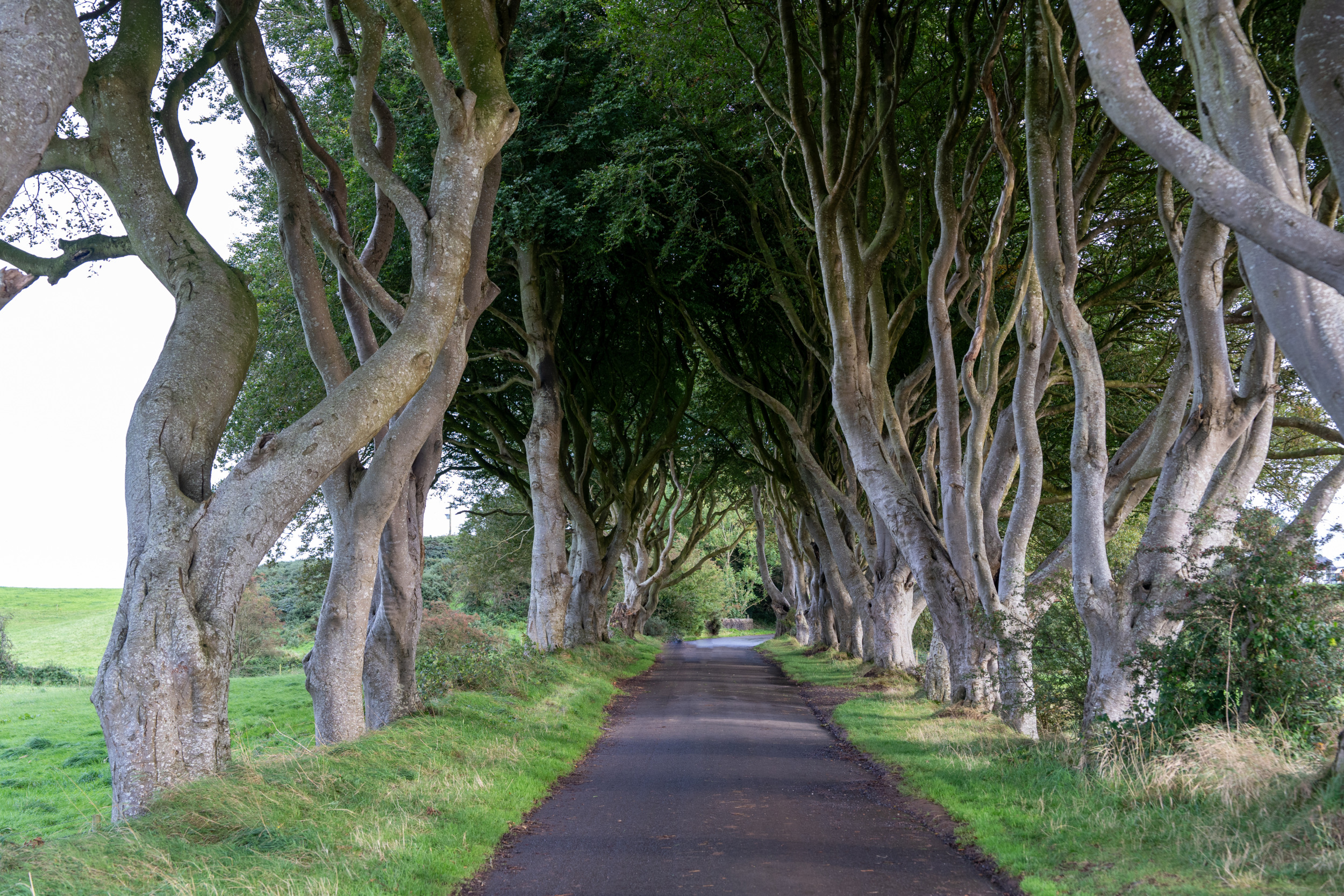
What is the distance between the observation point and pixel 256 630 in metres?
34.9

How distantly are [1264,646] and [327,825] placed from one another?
7523 millimetres

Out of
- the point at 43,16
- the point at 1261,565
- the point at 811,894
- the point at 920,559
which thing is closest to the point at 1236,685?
the point at 1261,565

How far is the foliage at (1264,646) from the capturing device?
721 centimetres

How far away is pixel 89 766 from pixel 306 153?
11.2 meters

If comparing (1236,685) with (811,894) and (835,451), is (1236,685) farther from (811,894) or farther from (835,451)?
(835,451)

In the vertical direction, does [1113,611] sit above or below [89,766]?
above

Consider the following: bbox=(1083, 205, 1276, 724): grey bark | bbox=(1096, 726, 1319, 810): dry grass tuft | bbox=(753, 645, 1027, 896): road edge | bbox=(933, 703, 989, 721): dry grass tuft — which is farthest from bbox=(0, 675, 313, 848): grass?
bbox=(933, 703, 989, 721): dry grass tuft

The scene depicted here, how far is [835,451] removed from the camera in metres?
24.9

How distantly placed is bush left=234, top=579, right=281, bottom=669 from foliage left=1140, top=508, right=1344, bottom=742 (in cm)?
3061

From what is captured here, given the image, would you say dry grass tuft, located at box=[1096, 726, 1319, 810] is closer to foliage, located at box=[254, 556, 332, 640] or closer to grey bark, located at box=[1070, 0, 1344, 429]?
grey bark, located at box=[1070, 0, 1344, 429]

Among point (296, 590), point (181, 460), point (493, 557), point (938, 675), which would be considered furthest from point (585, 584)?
point (296, 590)

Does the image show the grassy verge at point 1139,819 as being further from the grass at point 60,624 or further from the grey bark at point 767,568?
the grey bark at point 767,568

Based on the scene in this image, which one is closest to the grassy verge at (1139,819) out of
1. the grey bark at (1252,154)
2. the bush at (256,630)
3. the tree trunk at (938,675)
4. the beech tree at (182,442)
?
the grey bark at (1252,154)

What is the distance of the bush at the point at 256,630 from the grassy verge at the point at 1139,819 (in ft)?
95.4
